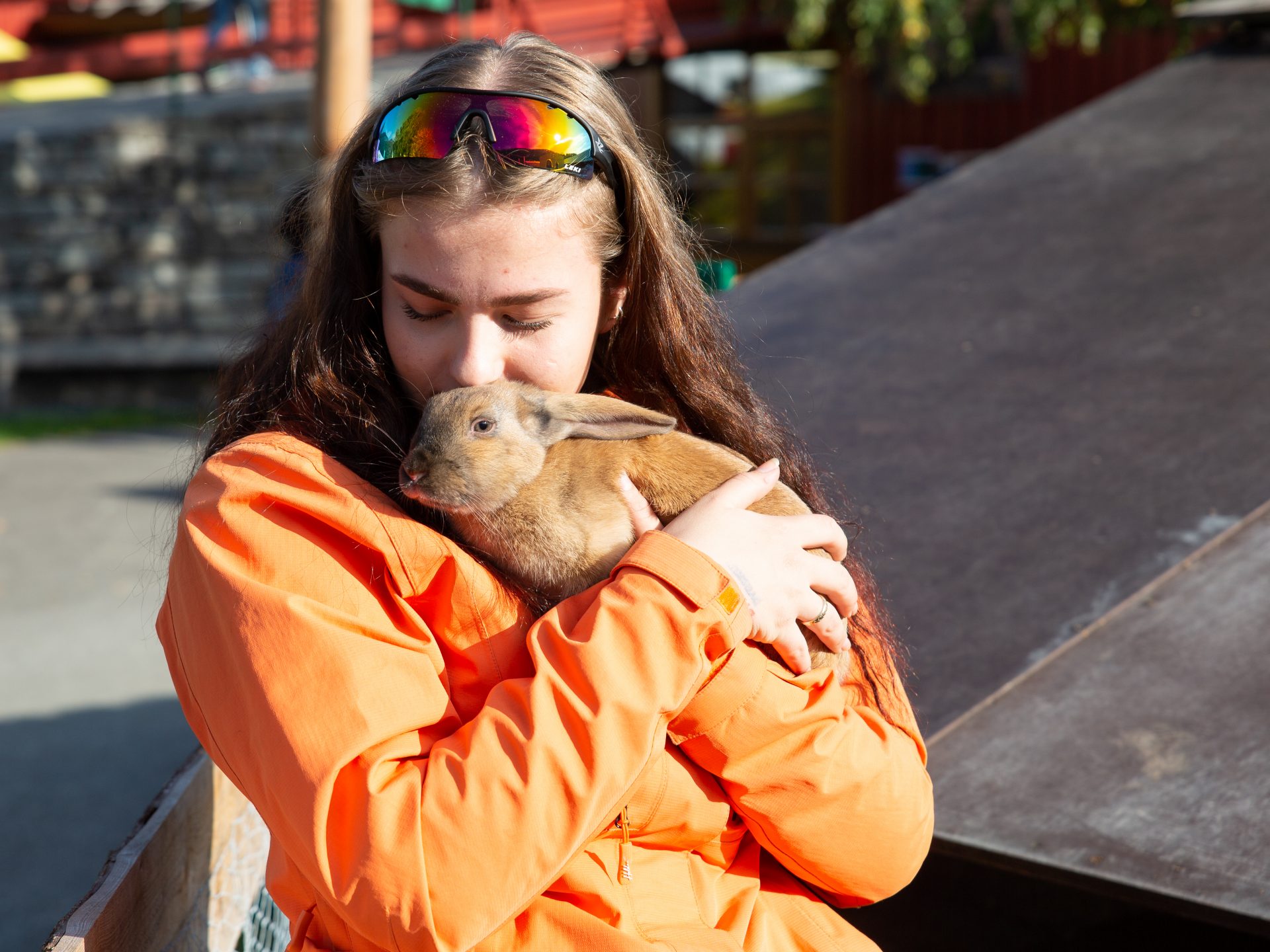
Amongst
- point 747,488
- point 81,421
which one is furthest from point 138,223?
point 747,488

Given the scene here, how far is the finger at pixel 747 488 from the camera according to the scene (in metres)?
1.78

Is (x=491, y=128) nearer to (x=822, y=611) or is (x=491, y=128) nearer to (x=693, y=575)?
(x=693, y=575)

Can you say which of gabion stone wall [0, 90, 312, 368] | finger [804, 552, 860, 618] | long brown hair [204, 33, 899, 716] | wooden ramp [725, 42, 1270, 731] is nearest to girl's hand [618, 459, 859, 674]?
finger [804, 552, 860, 618]

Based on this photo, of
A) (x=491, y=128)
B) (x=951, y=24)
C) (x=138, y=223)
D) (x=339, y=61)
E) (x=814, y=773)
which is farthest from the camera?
(x=951, y=24)

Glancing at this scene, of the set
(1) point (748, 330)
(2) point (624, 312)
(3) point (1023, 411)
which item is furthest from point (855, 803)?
(1) point (748, 330)

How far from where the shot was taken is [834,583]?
73.5 inches

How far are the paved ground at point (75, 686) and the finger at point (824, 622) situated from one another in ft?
4.34

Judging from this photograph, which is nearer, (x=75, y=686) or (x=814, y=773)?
(x=814, y=773)

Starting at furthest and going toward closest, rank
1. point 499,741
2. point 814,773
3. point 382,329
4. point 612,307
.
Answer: point 612,307
point 382,329
point 814,773
point 499,741

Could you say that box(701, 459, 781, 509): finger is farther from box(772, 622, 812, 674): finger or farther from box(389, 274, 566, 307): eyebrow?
box(389, 274, 566, 307): eyebrow

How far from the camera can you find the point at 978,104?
14.8m

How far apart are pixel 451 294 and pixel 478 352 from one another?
11 centimetres

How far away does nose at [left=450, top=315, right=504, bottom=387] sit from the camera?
1.85m

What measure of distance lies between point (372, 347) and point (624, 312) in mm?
453
